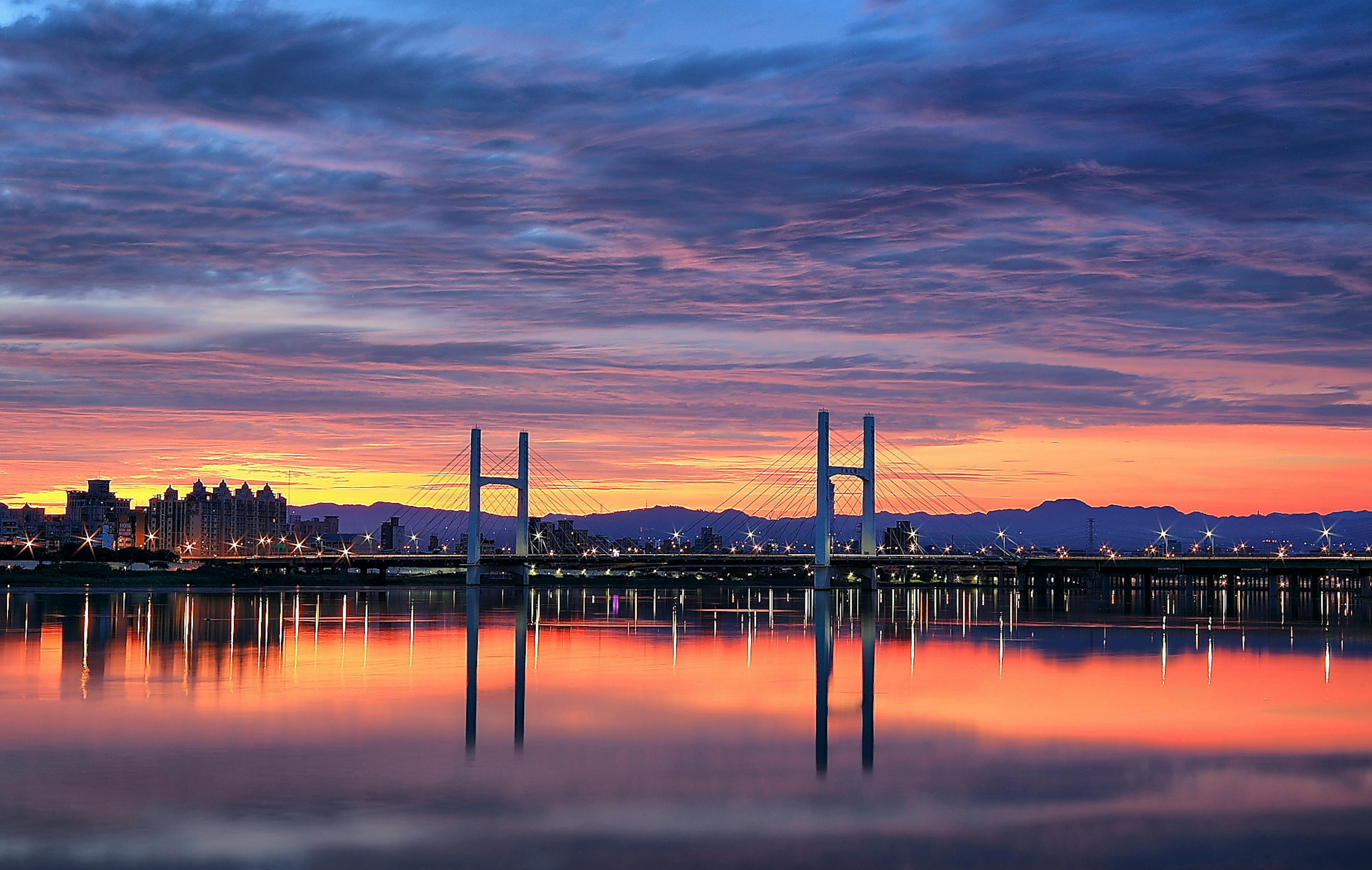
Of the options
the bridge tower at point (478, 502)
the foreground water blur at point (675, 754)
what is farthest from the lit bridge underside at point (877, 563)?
the foreground water blur at point (675, 754)

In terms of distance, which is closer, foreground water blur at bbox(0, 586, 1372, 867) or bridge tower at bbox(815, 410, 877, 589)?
foreground water blur at bbox(0, 586, 1372, 867)

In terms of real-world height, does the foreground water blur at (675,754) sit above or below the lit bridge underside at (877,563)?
above

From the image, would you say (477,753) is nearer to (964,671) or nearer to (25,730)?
(25,730)

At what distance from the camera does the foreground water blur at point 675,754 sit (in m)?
15.9

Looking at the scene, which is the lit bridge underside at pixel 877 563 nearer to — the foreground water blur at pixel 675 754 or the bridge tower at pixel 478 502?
the bridge tower at pixel 478 502

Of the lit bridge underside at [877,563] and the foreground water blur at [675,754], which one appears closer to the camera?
the foreground water blur at [675,754]

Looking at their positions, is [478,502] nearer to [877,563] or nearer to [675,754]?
[877,563]

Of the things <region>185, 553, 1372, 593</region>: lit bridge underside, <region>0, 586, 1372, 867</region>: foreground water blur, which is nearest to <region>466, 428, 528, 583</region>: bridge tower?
<region>185, 553, 1372, 593</region>: lit bridge underside

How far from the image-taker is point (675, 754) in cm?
2316

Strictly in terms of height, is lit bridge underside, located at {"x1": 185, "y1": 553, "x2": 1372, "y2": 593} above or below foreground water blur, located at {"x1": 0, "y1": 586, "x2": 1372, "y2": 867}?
below

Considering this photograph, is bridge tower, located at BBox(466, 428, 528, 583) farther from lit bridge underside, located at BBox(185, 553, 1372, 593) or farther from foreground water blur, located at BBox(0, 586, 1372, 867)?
foreground water blur, located at BBox(0, 586, 1372, 867)

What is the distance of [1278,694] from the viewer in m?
33.5

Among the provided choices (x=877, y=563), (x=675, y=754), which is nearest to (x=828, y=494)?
(x=877, y=563)

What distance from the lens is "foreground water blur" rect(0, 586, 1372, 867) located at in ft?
52.3
